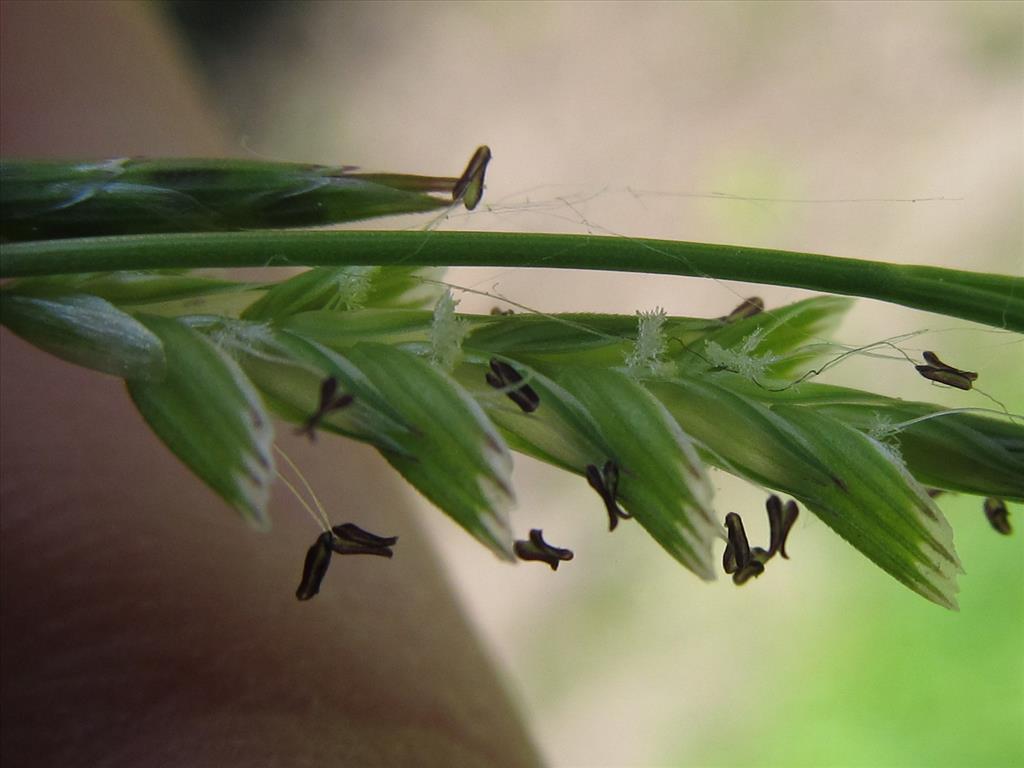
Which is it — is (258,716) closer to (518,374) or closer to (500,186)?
(518,374)

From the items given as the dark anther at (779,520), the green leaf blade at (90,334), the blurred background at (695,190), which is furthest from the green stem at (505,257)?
the blurred background at (695,190)

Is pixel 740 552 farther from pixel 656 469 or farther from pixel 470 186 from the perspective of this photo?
pixel 470 186

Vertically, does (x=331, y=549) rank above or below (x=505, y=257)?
below

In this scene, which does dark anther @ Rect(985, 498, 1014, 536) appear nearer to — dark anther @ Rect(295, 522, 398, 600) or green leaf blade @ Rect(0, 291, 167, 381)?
dark anther @ Rect(295, 522, 398, 600)

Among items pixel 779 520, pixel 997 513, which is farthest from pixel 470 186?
Result: pixel 997 513

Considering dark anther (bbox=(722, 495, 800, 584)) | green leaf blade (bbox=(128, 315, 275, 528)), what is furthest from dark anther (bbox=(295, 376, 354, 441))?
dark anther (bbox=(722, 495, 800, 584))

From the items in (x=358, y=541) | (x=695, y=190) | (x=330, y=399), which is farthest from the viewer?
(x=695, y=190)

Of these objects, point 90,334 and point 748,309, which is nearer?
point 90,334
